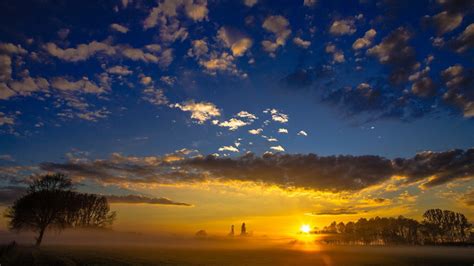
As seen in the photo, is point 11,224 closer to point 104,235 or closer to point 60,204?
point 60,204

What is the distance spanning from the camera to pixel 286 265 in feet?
164

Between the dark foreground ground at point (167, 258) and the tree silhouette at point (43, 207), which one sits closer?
the dark foreground ground at point (167, 258)

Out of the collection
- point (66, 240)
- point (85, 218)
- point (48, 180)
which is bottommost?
point (66, 240)

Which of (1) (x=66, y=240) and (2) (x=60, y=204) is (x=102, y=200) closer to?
(1) (x=66, y=240)

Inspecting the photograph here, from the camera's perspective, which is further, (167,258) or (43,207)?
(43,207)

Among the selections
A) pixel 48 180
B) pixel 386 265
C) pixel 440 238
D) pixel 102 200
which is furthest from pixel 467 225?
pixel 48 180

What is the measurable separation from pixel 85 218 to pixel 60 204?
1675 inches

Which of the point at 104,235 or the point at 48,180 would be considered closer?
the point at 48,180

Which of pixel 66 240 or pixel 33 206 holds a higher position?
pixel 33 206

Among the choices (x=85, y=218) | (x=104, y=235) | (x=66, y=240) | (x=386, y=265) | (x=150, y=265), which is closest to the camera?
(x=150, y=265)

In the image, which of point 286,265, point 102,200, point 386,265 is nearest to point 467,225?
point 386,265

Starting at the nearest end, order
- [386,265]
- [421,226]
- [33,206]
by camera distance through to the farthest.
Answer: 1. [386,265]
2. [33,206]
3. [421,226]

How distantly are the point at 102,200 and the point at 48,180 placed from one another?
145 feet

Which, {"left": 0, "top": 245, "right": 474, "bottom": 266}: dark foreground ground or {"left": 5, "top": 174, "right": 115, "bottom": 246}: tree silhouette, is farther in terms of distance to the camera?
{"left": 5, "top": 174, "right": 115, "bottom": 246}: tree silhouette
